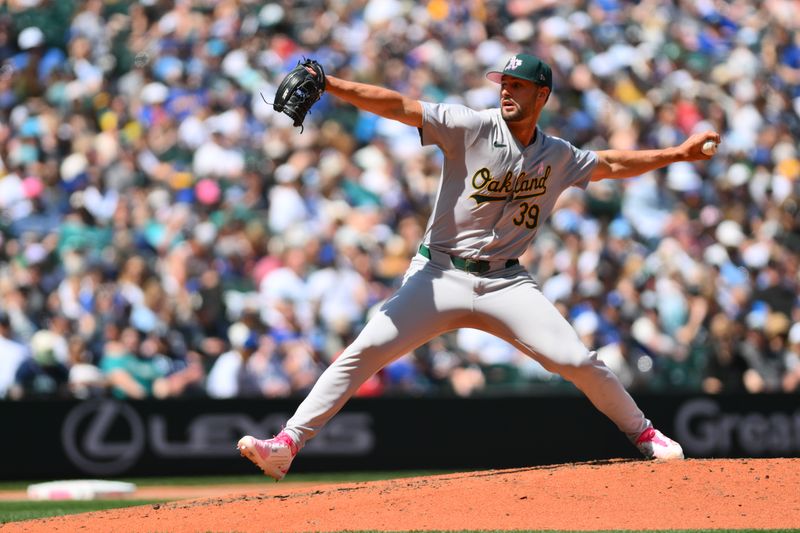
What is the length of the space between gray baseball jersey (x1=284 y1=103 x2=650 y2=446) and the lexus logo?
17.4 feet

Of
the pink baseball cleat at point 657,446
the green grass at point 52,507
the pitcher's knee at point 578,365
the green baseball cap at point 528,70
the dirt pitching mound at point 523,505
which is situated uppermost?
the green baseball cap at point 528,70

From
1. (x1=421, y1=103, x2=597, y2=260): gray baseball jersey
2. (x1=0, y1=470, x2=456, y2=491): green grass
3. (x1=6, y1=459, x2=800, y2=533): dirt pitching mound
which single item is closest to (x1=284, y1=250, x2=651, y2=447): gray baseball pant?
(x1=421, y1=103, x2=597, y2=260): gray baseball jersey

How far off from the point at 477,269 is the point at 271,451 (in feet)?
4.30

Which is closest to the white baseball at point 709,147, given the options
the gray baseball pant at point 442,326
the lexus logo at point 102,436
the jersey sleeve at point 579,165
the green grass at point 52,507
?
the jersey sleeve at point 579,165

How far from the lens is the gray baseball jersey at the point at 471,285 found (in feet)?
21.6

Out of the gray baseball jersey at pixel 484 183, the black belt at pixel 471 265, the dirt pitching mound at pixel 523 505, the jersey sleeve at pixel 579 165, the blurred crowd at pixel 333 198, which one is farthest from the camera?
the blurred crowd at pixel 333 198

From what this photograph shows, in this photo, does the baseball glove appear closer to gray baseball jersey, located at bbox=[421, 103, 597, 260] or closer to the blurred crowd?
gray baseball jersey, located at bbox=[421, 103, 597, 260]

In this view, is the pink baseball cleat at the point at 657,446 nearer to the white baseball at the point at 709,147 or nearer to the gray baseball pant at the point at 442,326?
the gray baseball pant at the point at 442,326

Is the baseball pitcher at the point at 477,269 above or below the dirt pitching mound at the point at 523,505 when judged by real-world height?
above

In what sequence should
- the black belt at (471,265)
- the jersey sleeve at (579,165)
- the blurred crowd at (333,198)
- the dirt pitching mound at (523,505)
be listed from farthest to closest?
the blurred crowd at (333,198)
the jersey sleeve at (579,165)
the black belt at (471,265)
the dirt pitching mound at (523,505)

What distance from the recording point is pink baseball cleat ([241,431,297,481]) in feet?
21.0

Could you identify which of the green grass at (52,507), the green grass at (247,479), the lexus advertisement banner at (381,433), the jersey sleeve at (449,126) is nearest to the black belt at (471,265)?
the jersey sleeve at (449,126)

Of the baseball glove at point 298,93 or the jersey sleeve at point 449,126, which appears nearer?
the baseball glove at point 298,93

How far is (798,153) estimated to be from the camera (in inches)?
625
